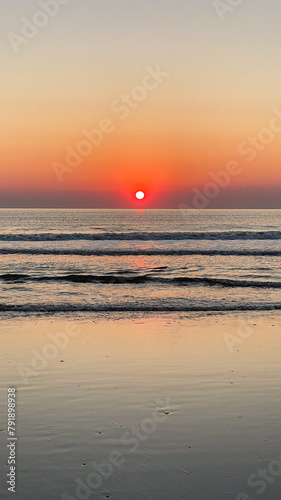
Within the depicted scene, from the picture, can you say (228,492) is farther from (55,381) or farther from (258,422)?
(55,381)

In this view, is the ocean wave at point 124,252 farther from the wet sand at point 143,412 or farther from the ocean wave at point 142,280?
the wet sand at point 143,412

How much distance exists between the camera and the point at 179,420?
291 inches

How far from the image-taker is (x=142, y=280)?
25.9 m

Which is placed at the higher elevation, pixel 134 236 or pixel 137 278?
pixel 134 236

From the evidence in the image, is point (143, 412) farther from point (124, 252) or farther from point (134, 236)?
point (134, 236)

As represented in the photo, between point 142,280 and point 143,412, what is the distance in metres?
18.2

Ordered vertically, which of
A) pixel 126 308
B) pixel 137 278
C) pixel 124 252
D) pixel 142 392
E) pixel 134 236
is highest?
pixel 134 236

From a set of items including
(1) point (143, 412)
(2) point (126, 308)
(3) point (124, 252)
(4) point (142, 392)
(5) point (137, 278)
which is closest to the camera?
(1) point (143, 412)

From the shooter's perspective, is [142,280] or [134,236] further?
[134,236]

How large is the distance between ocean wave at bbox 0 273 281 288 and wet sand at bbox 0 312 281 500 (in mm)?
10612

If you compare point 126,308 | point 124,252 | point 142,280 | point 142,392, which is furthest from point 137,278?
point 142,392

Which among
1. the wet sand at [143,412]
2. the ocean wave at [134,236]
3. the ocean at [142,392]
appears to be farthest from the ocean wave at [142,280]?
the ocean wave at [134,236]

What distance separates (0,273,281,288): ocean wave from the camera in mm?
24161

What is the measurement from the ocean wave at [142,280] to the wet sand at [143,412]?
10.6 metres
